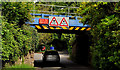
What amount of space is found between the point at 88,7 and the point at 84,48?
12.4m

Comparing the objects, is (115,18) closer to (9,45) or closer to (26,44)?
(9,45)

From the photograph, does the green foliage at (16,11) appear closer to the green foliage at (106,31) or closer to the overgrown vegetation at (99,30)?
the overgrown vegetation at (99,30)

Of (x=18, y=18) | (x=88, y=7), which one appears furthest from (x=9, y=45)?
(x=88, y=7)

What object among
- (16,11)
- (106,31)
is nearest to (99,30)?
(106,31)

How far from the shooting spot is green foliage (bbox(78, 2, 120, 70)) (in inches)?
282

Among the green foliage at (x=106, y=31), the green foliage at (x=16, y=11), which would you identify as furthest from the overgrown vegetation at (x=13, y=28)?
the green foliage at (x=106, y=31)

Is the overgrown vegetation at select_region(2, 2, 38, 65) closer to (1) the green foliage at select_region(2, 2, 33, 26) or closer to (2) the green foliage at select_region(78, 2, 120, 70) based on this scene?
(1) the green foliage at select_region(2, 2, 33, 26)

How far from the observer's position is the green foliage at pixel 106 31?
7.17 meters

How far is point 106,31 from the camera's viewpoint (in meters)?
7.77

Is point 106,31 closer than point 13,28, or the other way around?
point 106,31

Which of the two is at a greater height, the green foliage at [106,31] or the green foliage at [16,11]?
the green foliage at [16,11]

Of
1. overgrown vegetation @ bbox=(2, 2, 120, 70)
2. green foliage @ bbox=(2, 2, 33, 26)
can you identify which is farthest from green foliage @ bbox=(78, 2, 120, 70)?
green foliage @ bbox=(2, 2, 33, 26)

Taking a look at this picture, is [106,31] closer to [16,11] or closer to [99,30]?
[99,30]

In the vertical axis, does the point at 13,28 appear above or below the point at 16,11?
below
